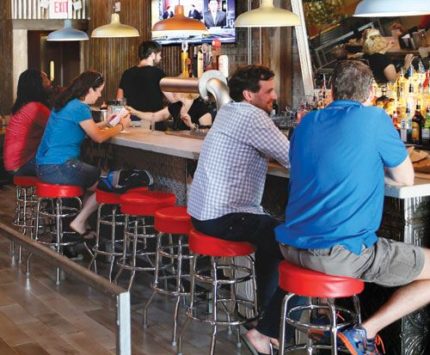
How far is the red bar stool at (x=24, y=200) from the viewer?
6.37 meters

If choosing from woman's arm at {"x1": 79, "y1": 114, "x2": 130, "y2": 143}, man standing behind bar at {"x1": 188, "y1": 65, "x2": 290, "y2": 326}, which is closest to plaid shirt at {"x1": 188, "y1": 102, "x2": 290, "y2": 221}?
man standing behind bar at {"x1": 188, "y1": 65, "x2": 290, "y2": 326}

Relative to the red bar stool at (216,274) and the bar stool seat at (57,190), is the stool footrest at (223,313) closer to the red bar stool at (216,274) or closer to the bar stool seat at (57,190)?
the red bar stool at (216,274)

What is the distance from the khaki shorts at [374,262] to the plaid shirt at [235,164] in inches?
27.8

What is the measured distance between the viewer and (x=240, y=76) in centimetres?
392

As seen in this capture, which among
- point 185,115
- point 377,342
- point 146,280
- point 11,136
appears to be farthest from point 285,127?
point 11,136

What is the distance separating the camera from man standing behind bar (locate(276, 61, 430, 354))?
303cm

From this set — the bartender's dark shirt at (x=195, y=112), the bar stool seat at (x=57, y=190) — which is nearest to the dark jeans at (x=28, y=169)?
the bar stool seat at (x=57, y=190)

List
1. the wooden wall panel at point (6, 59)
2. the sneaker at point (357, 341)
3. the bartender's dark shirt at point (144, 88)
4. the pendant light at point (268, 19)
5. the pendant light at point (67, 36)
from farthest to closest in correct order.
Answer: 1. the wooden wall panel at point (6, 59)
2. the pendant light at point (67, 36)
3. the bartender's dark shirt at point (144, 88)
4. the pendant light at point (268, 19)
5. the sneaker at point (357, 341)

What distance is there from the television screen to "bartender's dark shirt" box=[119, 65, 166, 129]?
68 centimetres

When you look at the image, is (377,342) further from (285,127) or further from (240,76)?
(285,127)

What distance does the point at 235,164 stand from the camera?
3.79 metres

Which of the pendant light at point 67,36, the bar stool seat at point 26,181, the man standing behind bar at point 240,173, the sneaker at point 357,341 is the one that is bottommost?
the sneaker at point 357,341

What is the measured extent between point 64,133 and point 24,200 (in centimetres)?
117

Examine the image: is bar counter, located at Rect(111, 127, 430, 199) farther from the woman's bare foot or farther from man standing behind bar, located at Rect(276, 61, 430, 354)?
the woman's bare foot
